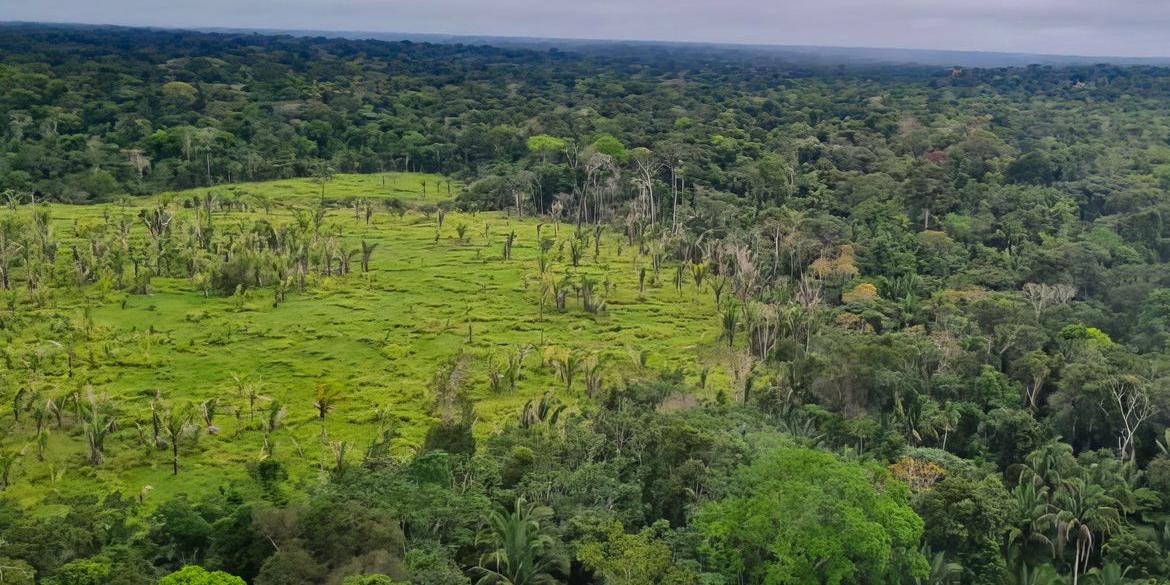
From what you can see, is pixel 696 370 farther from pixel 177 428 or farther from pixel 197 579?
pixel 197 579

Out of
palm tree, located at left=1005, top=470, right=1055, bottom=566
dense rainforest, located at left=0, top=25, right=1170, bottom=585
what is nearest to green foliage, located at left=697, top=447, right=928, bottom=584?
dense rainforest, located at left=0, top=25, right=1170, bottom=585

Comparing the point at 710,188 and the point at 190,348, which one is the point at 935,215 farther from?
the point at 190,348

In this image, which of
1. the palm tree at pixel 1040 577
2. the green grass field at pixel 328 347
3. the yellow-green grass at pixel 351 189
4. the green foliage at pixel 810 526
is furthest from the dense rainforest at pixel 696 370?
the yellow-green grass at pixel 351 189

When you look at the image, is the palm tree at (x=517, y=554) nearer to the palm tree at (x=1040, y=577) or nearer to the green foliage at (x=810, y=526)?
the green foliage at (x=810, y=526)

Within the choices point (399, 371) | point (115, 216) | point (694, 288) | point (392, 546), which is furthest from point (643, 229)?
point (392, 546)

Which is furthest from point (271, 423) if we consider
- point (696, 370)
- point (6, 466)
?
point (696, 370)

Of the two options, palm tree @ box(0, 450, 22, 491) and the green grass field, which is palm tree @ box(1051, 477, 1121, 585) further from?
palm tree @ box(0, 450, 22, 491)
